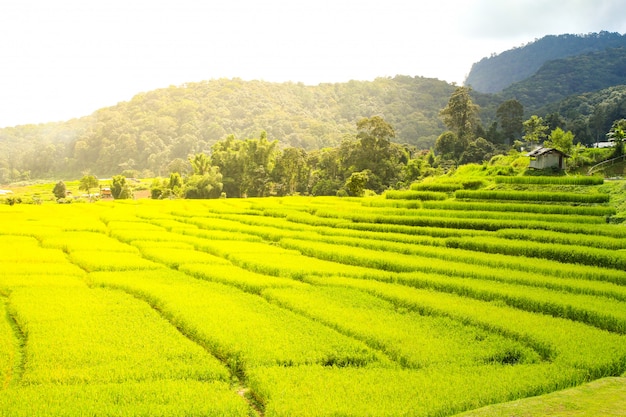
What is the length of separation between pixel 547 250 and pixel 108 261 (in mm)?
17881

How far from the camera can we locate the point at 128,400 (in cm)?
805

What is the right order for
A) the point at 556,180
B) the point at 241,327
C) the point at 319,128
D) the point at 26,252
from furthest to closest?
the point at 319,128 → the point at 556,180 → the point at 26,252 → the point at 241,327

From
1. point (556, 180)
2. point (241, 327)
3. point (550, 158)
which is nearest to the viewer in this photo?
point (241, 327)

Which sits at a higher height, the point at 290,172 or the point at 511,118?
the point at 511,118

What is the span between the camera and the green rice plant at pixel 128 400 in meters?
7.65

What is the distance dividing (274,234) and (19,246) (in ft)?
38.5

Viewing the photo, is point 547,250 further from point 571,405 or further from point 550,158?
point 550,158

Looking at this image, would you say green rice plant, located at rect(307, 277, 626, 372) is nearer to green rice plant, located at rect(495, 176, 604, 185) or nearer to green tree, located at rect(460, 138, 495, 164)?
green rice plant, located at rect(495, 176, 604, 185)

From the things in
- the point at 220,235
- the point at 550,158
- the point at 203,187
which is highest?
the point at 550,158

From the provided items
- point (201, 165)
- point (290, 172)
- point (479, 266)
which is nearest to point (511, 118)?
point (290, 172)

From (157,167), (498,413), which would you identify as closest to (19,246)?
(498,413)

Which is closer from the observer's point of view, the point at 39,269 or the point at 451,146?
the point at 39,269

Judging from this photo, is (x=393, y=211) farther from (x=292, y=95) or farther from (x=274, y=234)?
(x=292, y=95)

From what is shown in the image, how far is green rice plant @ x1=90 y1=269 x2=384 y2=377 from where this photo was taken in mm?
10031
